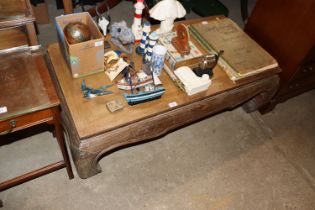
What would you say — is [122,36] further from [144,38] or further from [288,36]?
[288,36]

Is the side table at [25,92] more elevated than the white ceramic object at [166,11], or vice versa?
the white ceramic object at [166,11]

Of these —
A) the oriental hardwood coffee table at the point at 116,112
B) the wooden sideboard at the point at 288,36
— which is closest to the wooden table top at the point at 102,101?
the oriental hardwood coffee table at the point at 116,112

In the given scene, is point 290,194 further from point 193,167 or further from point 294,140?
point 193,167

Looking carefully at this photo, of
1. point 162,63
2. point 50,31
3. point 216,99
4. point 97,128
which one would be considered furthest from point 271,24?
point 50,31

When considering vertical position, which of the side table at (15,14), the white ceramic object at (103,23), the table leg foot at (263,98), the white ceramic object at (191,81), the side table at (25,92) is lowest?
the table leg foot at (263,98)

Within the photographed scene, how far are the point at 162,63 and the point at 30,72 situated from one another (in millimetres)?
735

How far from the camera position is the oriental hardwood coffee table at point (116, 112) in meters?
1.36

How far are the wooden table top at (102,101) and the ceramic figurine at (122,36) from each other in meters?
0.13

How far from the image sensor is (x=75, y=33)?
137cm

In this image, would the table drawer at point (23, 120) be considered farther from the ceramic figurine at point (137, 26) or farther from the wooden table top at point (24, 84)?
the ceramic figurine at point (137, 26)

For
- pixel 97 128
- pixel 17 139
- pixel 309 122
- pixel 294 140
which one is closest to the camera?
pixel 97 128

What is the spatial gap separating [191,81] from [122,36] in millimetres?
554

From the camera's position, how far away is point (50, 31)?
2.72 metres

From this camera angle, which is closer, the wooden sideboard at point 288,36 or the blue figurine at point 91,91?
the blue figurine at point 91,91
